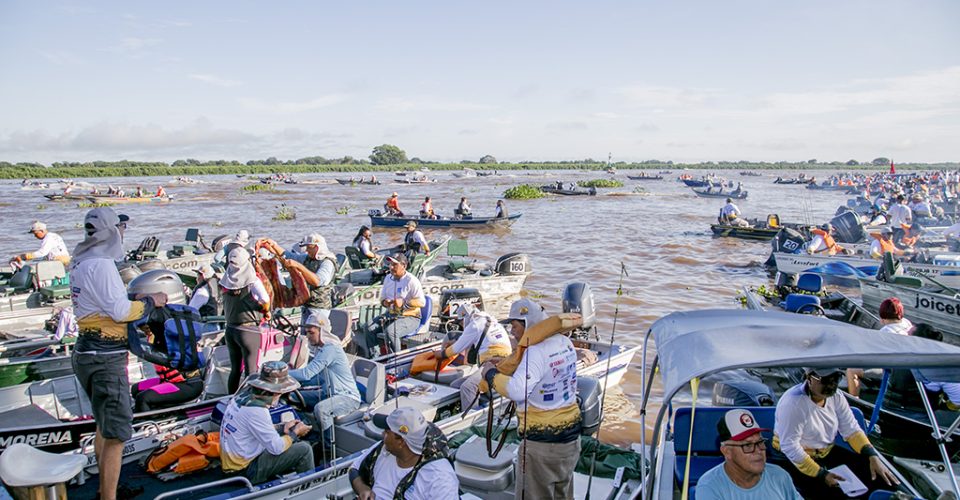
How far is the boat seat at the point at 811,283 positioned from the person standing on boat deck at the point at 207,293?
412 inches

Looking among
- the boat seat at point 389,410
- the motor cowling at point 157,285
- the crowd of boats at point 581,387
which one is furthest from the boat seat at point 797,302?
the motor cowling at point 157,285

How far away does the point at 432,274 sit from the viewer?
16.3 meters

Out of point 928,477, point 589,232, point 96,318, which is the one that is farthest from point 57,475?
point 589,232

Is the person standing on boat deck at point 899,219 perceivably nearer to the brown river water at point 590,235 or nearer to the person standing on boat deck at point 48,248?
the brown river water at point 590,235

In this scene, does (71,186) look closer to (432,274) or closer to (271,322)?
(432,274)

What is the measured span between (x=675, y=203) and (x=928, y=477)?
4753 centimetres

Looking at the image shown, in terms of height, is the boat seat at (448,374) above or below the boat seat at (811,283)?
below

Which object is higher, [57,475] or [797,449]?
[57,475]

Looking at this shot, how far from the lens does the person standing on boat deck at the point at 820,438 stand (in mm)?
4754

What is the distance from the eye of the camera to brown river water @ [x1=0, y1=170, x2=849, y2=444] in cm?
1669

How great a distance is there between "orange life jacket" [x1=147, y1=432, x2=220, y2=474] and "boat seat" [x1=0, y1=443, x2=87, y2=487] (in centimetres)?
230

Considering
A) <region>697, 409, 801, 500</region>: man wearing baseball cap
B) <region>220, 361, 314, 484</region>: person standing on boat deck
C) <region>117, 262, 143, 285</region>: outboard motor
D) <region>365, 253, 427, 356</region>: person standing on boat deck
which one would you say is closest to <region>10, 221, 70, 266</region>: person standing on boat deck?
<region>117, 262, 143, 285</region>: outboard motor

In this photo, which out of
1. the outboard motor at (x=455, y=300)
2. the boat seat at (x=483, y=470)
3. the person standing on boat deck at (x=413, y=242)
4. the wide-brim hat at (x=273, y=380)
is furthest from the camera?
the person standing on boat deck at (x=413, y=242)

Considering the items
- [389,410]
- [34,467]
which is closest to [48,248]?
[389,410]
